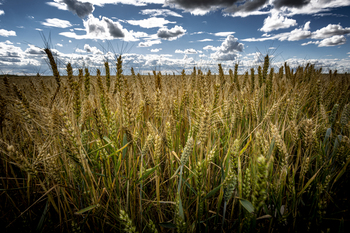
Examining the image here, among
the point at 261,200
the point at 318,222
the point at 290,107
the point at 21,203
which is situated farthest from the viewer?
the point at 290,107

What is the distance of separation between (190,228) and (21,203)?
1517mm

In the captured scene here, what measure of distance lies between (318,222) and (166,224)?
1.04 m

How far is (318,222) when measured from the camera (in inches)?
40.3

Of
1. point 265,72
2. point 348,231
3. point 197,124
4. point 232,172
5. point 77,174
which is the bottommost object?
point 348,231

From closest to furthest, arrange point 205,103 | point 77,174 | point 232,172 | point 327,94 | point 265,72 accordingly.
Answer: point 232,172 < point 77,174 < point 205,103 < point 327,94 < point 265,72

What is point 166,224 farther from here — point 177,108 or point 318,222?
point 177,108

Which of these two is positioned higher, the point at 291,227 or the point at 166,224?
the point at 166,224

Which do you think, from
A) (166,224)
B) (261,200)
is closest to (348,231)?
(261,200)

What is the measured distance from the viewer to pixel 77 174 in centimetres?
119

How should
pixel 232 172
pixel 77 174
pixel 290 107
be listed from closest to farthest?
pixel 232 172 < pixel 77 174 < pixel 290 107

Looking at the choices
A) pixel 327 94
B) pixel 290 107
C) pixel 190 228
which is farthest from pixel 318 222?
pixel 327 94

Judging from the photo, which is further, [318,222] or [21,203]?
[21,203]

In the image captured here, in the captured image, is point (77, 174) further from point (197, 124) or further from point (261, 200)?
point (261, 200)

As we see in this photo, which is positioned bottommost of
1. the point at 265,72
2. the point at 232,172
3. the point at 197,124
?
the point at 232,172
